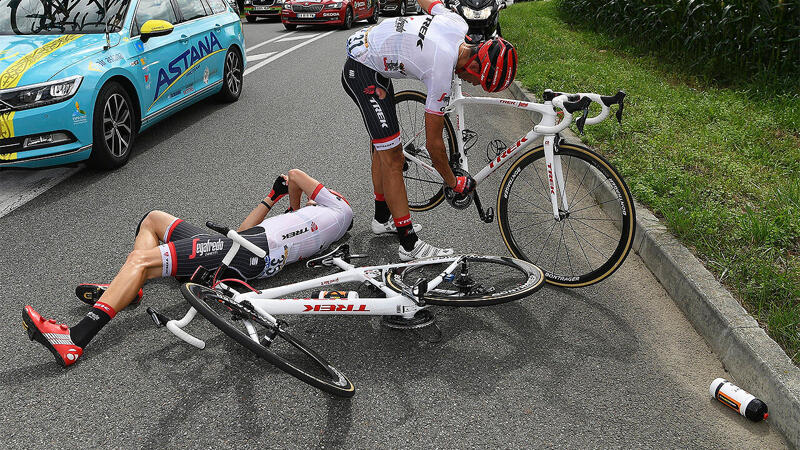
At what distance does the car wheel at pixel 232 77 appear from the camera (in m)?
9.41

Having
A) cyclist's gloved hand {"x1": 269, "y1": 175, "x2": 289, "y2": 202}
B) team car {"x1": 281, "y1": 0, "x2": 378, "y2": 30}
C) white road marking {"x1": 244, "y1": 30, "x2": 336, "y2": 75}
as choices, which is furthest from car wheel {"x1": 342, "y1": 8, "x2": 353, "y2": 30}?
cyclist's gloved hand {"x1": 269, "y1": 175, "x2": 289, "y2": 202}

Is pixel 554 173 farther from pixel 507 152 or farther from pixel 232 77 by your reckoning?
pixel 232 77

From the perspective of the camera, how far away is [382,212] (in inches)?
205

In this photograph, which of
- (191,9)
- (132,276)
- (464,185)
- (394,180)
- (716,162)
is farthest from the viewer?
(191,9)

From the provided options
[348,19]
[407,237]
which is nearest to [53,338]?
[407,237]

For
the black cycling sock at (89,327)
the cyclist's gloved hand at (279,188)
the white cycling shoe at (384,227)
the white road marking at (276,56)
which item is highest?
the cyclist's gloved hand at (279,188)

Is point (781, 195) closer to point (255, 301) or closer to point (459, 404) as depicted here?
point (459, 404)

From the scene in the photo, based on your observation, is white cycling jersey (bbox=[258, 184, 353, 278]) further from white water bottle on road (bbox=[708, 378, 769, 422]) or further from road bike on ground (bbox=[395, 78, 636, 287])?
white water bottle on road (bbox=[708, 378, 769, 422])

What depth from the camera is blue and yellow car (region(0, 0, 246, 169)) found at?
591cm

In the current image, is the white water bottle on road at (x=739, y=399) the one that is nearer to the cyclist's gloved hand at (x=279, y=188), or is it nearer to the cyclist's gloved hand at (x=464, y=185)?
the cyclist's gloved hand at (x=464, y=185)

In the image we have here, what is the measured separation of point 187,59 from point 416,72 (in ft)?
Answer: 15.6

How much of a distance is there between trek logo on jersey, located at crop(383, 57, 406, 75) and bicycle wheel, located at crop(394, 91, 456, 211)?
1.08 meters

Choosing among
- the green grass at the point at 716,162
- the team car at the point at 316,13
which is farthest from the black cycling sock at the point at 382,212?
the team car at the point at 316,13

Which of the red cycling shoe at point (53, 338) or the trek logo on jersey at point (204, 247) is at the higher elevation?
the trek logo on jersey at point (204, 247)
